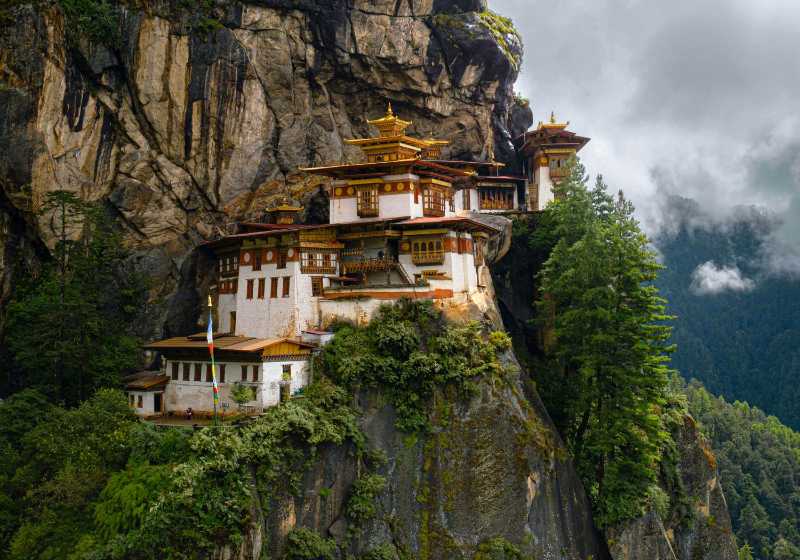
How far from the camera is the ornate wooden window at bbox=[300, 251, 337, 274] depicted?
4228 centimetres

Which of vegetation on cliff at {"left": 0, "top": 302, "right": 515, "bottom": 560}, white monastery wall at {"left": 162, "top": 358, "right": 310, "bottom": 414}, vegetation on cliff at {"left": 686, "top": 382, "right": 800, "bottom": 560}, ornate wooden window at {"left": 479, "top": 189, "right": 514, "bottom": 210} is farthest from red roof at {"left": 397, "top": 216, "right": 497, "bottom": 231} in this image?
vegetation on cliff at {"left": 686, "top": 382, "right": 800, "bottom": 560}

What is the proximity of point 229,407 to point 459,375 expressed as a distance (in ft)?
37.6

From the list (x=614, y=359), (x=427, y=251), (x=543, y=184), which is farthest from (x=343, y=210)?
(x=543, y=184)

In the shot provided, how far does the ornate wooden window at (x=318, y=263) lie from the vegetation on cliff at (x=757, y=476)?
51.7 metres

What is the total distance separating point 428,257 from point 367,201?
614 cm

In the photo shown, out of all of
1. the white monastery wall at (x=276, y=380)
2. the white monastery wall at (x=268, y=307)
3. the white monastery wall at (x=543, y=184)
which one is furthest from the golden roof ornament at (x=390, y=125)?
the white monastery wall at (x=276, y=380)

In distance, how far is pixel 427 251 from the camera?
1730 inches

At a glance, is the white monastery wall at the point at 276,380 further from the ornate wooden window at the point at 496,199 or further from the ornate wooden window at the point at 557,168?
the ornate wooden window at the point at 557,168

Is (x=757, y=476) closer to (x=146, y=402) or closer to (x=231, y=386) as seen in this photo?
(x=231, y=386)

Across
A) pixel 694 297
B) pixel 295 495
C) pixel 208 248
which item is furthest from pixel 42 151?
pixel 694 297

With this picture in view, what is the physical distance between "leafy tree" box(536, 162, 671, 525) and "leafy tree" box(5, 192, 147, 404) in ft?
82.5

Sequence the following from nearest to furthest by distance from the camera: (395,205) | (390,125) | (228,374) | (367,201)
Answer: (228,374)
(395,205)
(367,201)
(390,125)

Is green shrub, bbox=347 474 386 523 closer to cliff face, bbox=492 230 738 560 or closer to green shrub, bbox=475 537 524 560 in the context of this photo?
green shrub, bbox=475 537 524 560

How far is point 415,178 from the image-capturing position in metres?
47.0
